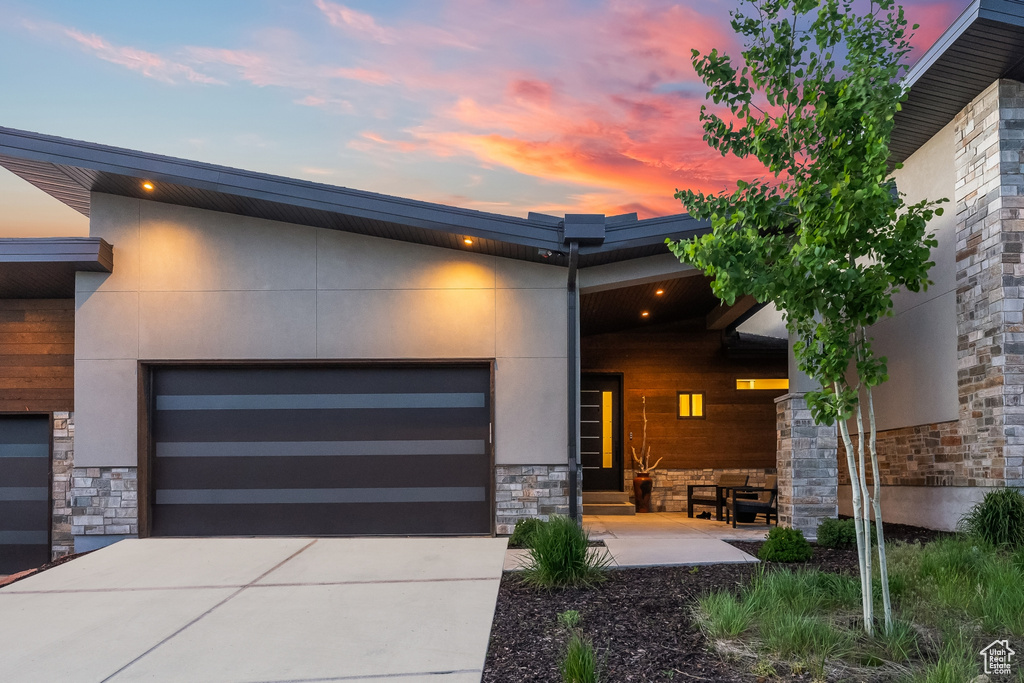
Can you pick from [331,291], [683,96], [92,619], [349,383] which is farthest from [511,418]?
[683,96]

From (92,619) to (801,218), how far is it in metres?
5.63

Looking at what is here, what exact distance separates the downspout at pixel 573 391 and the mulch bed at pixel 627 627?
217 centimetres

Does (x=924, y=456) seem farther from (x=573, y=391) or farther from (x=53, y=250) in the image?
(x=53, y=250)

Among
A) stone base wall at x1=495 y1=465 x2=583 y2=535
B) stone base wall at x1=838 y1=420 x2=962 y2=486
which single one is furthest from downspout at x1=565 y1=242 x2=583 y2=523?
stone base wall at x1=838 y1=420 x2=962 y2=486

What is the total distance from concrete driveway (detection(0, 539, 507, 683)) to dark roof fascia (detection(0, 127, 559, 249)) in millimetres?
3468

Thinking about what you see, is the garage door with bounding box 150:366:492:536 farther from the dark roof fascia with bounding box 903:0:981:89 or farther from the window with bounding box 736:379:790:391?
the window with bounding box 736:379:790:391

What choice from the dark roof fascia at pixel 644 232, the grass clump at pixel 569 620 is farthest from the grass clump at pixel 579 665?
the dark roof fascia at pixel 644 232

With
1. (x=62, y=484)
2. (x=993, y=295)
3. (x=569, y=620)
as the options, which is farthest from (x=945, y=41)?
(x=62, y=484)

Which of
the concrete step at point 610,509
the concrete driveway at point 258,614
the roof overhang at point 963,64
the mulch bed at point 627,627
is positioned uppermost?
the roof overhang at point 963,64

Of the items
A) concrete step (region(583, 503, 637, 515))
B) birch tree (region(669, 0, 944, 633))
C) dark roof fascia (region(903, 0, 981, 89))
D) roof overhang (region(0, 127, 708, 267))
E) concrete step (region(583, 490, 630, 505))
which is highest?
dark roof fascia (region(903, 0, 981, 89))

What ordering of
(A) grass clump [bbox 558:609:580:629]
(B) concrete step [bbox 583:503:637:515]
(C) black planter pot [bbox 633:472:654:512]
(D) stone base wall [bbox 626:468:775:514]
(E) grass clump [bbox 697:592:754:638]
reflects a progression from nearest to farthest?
(E) grass clump [bbox 697:592:754:638], (A) grass clump [bbox 558:609:580:629], (B) concrete step [bbox 583:503:637:515], (C) black planter pot [bbox 633:472:654:512], (D) stone base wall [bbox 626:468:775:514]

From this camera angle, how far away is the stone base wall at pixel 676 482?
1356 centimetres

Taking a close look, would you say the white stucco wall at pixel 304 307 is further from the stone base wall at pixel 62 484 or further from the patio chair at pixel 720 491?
the patio chair at pixel 720 491

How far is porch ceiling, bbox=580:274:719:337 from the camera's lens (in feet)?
35.1
